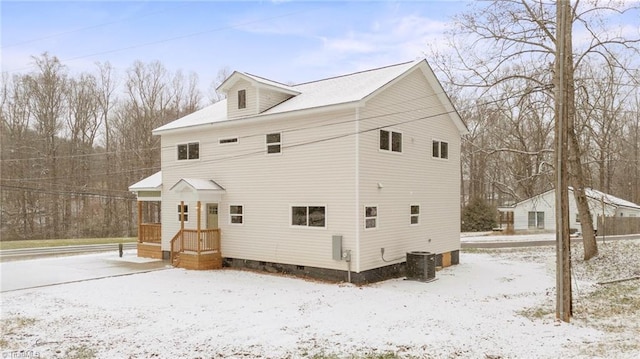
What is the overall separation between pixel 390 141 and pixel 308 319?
727 cm

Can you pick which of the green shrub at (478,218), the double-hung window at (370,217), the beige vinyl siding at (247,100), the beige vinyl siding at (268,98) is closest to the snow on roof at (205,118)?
the beige vinyl siding at (247,100)

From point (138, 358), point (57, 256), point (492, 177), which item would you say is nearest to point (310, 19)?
point (138, 358)

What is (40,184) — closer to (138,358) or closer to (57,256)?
(57,256)

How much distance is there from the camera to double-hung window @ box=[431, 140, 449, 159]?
17281 mm

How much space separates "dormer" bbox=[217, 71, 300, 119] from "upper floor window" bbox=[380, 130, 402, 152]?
4332mm

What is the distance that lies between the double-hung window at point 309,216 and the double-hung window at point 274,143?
2.20 m

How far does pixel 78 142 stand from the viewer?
120 feet

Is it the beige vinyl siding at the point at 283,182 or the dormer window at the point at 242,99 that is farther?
the dormer window at the point at 242,99

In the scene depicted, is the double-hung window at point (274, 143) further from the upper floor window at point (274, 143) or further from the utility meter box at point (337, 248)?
the utility meter box at point (337, 248)

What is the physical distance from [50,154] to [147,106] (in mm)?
8966

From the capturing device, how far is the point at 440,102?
17.4 meters

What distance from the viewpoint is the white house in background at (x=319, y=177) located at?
13.6 meters

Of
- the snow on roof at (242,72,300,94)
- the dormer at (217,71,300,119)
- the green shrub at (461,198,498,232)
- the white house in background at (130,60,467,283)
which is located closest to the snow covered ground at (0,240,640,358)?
the white house in background at (130,60,467,283)

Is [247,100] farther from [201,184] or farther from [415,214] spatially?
[415,214]
